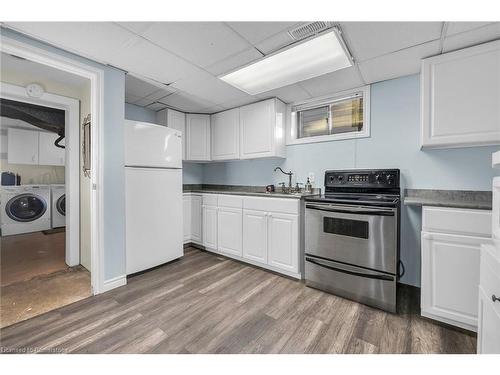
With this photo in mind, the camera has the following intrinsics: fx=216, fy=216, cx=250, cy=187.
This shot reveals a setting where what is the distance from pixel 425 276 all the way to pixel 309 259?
3.04 ft

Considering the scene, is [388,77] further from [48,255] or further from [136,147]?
[48,255]

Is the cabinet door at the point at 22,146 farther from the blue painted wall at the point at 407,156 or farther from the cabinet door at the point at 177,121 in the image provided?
the blue painted wall at the point at 407,156

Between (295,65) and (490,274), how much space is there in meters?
2.00

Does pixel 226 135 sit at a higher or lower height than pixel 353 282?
higher

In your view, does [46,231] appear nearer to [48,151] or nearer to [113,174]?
[48,151]

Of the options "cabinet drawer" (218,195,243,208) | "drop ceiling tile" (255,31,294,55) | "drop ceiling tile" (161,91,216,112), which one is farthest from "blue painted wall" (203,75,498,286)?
"drop ceiling tile" (161,91,216,112)

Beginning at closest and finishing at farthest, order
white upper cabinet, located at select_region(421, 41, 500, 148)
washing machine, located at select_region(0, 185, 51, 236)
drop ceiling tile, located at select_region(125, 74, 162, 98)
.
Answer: white upper cabinet, located at select_region(421, 41, 500, 148)
drop ceiling tile, located at select_region(125, 74, 162, 98)
washing machine, located at select_region(0, 185, 51, 236)

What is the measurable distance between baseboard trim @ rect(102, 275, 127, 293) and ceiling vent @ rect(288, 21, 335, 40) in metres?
2.68

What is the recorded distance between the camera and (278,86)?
2492 millimetres

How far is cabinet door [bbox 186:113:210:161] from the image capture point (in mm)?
3539

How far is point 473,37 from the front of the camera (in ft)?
5.20

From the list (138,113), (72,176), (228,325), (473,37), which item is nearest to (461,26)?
(473,37)

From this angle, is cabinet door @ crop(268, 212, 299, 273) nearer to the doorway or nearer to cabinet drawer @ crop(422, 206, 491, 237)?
cabinet drawer @ crop(422, 206, 491, 237)

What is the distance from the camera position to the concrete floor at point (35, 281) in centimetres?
181
